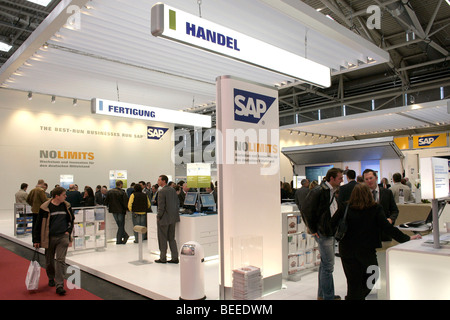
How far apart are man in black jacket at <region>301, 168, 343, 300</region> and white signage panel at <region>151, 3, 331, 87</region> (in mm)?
1487

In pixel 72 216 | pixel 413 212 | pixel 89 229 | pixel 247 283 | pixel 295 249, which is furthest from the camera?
pixel 89 229

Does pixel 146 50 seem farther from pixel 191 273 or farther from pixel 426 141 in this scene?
pixel 426 141

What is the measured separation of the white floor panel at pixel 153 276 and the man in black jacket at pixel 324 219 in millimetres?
506

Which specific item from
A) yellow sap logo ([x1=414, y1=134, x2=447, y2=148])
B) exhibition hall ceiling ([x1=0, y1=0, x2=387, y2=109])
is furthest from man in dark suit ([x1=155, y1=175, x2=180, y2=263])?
yellow sap logo ([x1=414, y1=134, x2=447, y2=148])

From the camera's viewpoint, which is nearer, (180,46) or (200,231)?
(200,231)

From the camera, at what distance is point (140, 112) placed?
708cm

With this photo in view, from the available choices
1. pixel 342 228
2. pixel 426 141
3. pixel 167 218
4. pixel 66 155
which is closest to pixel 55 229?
pixel 167 218

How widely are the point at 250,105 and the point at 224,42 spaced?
776 mm

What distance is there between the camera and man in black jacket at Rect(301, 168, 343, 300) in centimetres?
344

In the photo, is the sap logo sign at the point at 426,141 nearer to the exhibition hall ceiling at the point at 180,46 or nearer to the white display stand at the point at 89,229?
the exhibition hall ceiling at the point at 180,46

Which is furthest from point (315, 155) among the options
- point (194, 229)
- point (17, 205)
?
point (17, 205)
